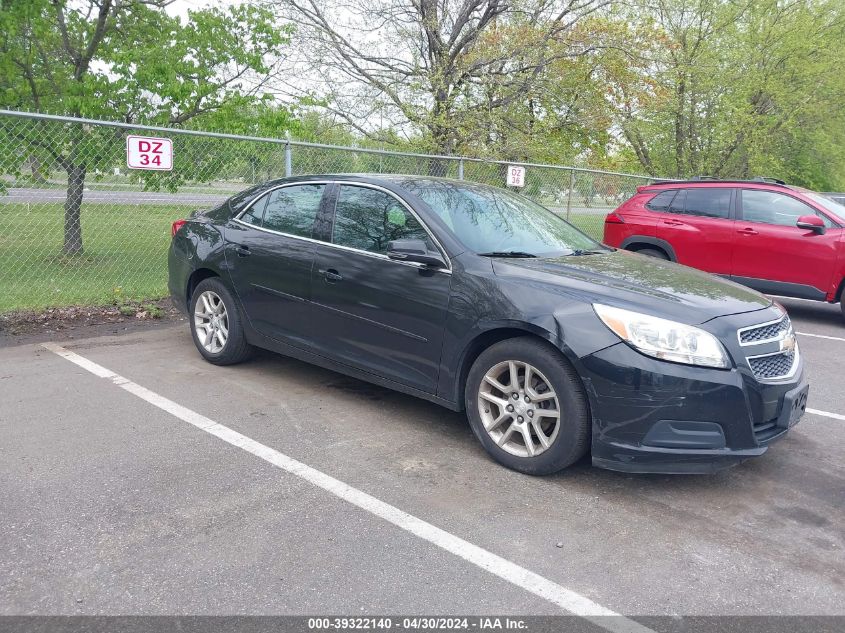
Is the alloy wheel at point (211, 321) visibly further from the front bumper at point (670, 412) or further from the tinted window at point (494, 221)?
the front bumper at point (670, 412)

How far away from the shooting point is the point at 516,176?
10.4 metres

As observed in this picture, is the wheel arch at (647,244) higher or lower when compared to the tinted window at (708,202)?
lower

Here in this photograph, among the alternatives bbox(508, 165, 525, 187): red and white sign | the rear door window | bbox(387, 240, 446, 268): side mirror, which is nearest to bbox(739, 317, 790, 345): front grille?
bbox(387, 240, 446, 268): side mirror

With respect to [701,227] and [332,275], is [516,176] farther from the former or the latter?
[332,275]

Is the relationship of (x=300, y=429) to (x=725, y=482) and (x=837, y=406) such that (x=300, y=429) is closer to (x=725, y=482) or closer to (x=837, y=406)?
(x=725, y=482)

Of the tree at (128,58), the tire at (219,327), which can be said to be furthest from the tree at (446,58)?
the tire at (219,327)

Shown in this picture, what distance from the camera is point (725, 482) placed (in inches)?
151

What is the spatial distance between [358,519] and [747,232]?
7.44m

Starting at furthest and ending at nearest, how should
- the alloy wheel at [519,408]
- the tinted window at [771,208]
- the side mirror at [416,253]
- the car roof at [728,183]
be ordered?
the car roof at [728,183]
the tinted window at [771,208]
the side mirror at [416,253]
the alloy wheel at [519,408]

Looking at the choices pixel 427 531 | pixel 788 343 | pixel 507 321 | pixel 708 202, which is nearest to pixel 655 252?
pixel 708 202

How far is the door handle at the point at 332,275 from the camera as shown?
4656mm

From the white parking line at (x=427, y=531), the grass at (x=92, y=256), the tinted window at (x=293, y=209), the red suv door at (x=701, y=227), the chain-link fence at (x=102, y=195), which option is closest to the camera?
the white parking line at (x=427, y=531)

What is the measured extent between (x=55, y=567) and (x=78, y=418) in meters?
1.83

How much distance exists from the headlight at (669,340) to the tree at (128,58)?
783 cm
